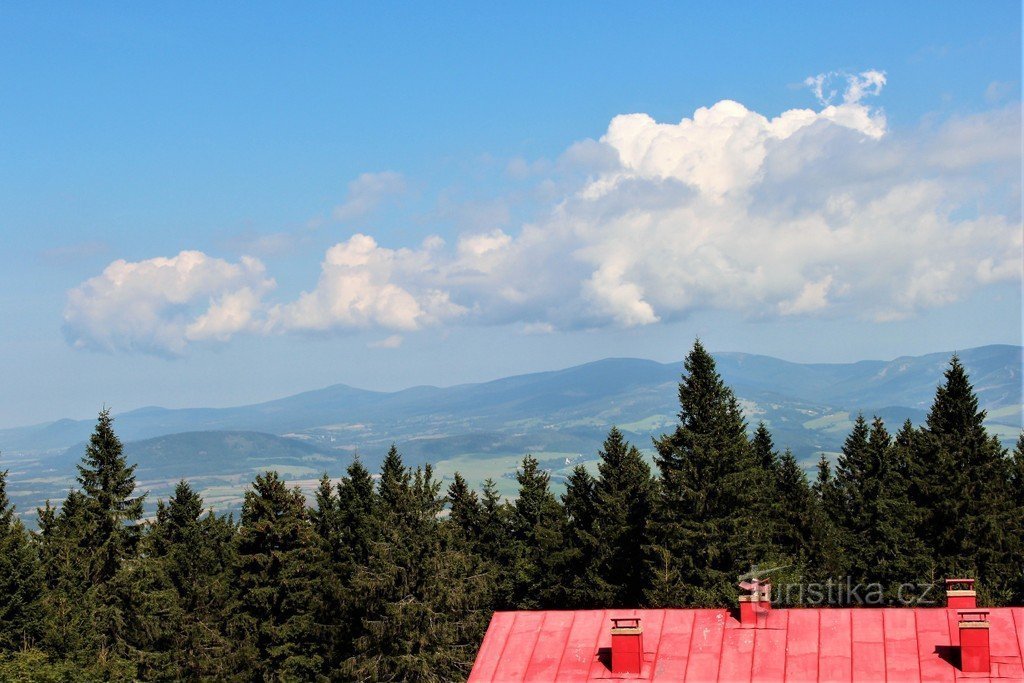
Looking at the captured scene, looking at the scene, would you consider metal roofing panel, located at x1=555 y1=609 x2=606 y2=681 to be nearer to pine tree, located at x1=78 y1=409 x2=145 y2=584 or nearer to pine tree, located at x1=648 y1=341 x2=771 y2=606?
pine tree, located at x1=648 y1=341 x2=771 y2=606

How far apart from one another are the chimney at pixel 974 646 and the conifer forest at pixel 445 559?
2807cm

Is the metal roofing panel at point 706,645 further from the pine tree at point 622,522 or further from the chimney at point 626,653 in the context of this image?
the pine tree at point 622,522

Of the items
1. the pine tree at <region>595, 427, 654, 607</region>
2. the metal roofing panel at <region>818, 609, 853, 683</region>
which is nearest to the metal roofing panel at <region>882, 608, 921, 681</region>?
the metal roofing panel at <region>818, 609, 853, 683</region>

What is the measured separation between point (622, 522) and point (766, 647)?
38.2 m

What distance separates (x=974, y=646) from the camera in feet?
102

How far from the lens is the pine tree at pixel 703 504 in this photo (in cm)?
6347

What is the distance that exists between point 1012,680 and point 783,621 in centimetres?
672

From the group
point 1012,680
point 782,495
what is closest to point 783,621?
point 1012,680

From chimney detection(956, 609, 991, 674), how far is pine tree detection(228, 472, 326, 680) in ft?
129

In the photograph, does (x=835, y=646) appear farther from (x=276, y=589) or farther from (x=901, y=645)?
(x=276, y=589)

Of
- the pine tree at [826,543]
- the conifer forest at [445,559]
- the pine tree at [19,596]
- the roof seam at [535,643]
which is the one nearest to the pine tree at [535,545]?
the conifer forest at [445,559]

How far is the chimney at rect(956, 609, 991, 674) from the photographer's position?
3080 cm

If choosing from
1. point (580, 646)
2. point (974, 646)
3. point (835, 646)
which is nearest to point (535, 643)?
point (580, 646)

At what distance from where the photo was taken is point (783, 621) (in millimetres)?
34406
